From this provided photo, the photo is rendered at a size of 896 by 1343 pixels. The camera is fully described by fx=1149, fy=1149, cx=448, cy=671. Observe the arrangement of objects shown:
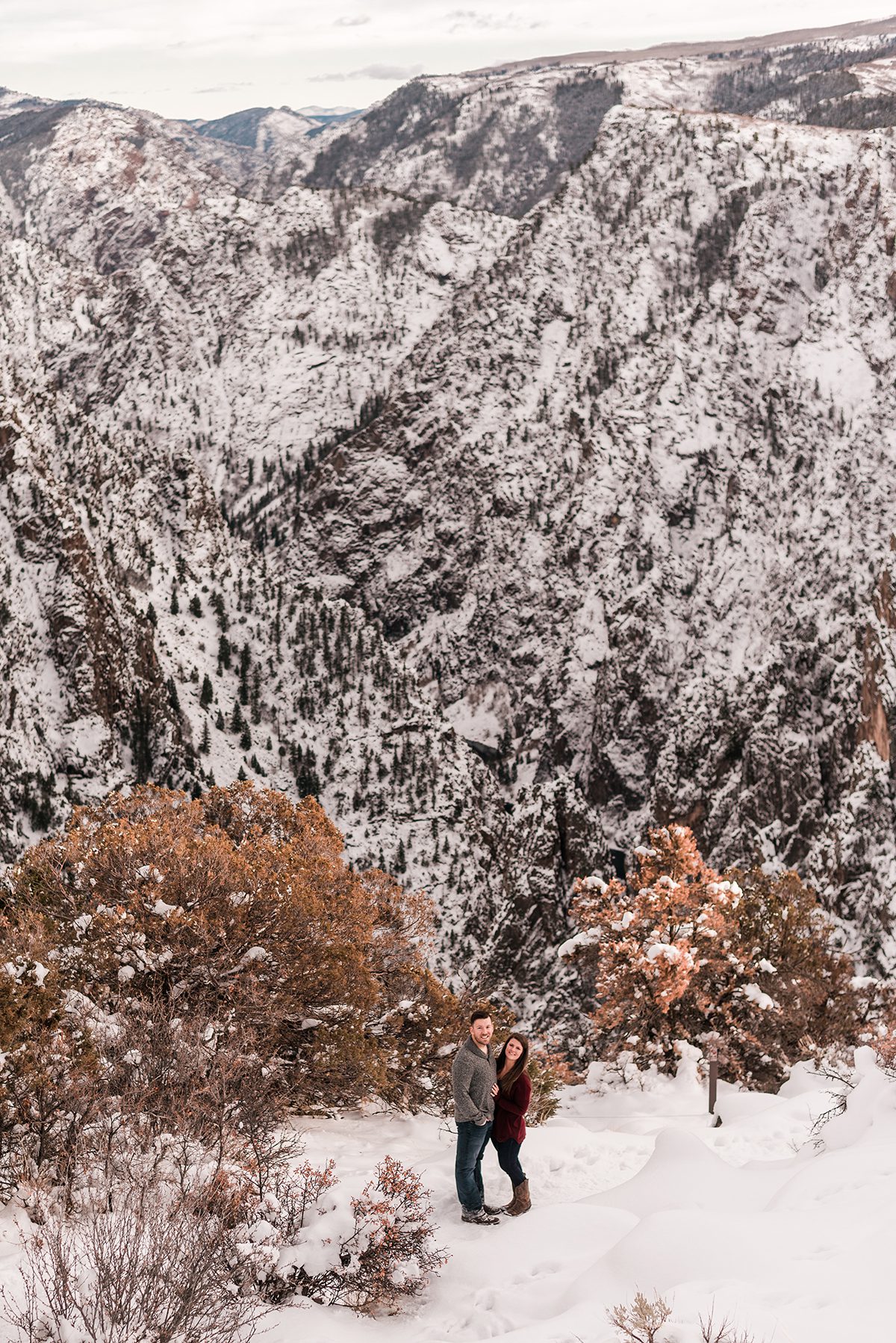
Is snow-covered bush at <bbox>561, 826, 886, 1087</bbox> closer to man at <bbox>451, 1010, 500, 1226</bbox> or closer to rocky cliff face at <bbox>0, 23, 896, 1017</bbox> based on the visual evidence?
man at <bbox>451, 1010, 500, 1226</bbox>

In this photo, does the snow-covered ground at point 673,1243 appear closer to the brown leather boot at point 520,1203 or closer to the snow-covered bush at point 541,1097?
the brown leather boot at point 520,1203

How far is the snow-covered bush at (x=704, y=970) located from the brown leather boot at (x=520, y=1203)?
1223cm

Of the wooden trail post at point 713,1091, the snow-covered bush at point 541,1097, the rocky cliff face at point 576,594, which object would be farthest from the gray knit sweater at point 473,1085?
the rocky cliff face at point 576,594

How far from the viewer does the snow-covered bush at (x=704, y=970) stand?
99.3ft

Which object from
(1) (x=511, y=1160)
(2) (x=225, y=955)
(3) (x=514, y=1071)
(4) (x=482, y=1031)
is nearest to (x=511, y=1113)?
(3) (x=514, y=1071)

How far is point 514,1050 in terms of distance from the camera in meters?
15.8

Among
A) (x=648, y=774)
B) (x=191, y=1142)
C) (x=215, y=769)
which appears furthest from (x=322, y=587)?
(x=191, y=1142)

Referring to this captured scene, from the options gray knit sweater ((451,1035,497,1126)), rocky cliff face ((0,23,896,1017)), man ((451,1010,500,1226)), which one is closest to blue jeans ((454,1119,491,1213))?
man ((451,1010,500,1226))

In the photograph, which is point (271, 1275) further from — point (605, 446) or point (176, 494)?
point (605, 446)

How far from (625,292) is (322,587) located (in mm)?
69189

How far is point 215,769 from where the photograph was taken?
111 metres

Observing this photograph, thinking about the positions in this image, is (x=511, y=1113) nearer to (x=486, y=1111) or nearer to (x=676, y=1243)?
(x=486, y=1111)

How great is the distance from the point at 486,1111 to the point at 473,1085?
37 centimetres

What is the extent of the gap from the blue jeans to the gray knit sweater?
0.11 metres
